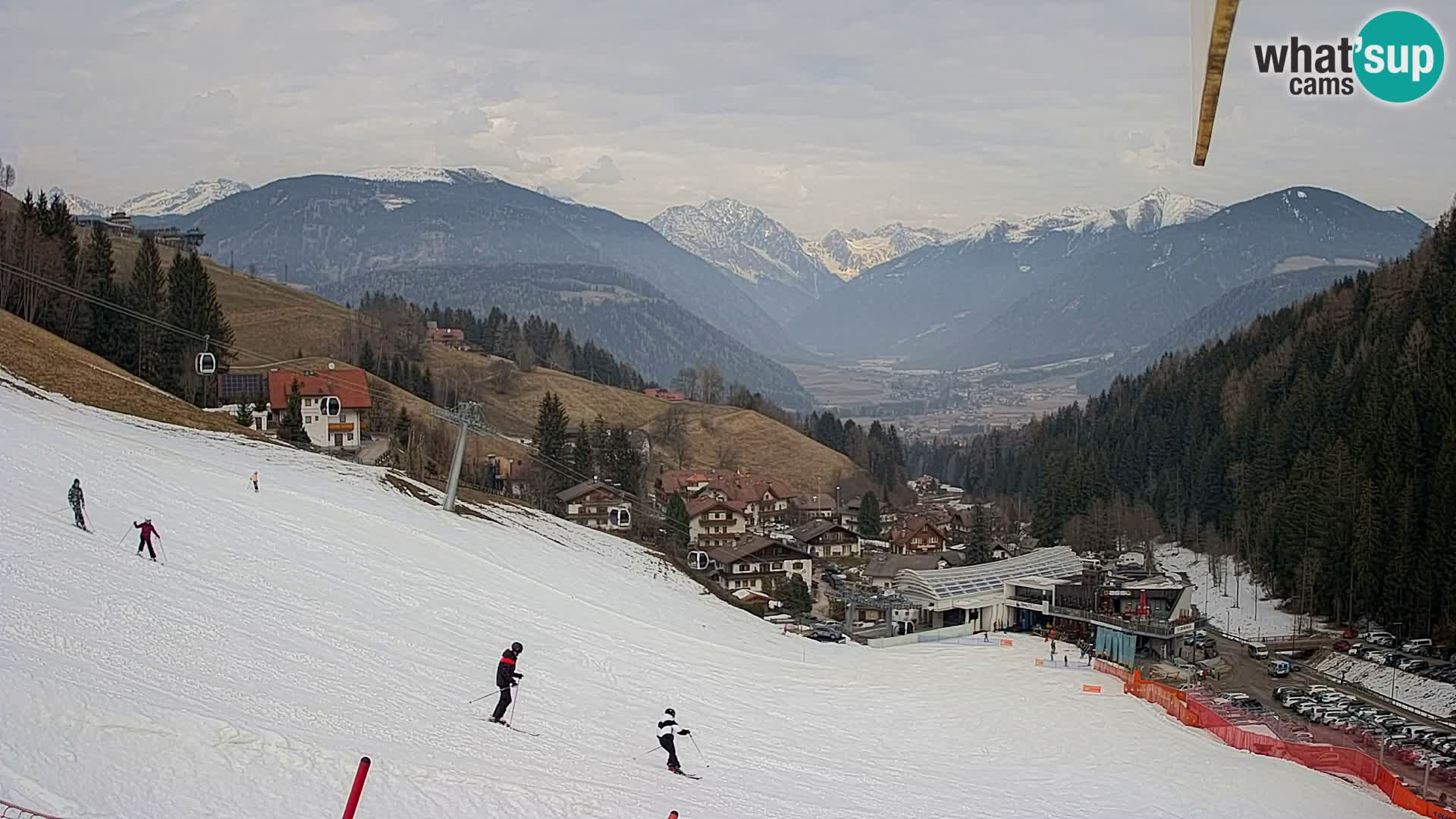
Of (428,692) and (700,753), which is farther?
(700,753)

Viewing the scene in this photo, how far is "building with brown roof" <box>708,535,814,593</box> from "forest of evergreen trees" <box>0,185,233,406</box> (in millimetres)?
33298

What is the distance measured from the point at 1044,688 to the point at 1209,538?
63.5 meters

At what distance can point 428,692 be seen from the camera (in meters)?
19.8

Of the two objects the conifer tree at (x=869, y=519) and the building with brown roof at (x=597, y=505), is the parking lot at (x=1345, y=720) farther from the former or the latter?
the conifer tree at (x=869, y=519)

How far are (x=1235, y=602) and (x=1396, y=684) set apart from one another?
2473 cm

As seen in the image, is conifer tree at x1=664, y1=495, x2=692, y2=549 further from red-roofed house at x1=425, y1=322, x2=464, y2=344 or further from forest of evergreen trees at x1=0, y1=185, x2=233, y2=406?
red-roofed house at x1=425, y1=322, x2=464, y2=344

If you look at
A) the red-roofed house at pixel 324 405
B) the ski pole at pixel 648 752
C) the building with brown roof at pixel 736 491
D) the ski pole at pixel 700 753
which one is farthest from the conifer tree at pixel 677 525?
the ski pole at pixel 648 752

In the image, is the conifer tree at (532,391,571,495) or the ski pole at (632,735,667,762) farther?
the conifer tree at (532,391,571,495)

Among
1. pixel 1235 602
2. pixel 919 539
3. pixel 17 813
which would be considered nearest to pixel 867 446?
pixel 919 539

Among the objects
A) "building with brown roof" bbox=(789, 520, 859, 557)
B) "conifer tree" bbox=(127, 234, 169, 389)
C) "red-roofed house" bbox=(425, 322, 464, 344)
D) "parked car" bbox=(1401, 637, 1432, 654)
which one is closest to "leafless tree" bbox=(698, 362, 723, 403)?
"red-roofed house" bbox=(425, 322, 464, 344)

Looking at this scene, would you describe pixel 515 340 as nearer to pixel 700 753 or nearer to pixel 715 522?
pixel 715 522

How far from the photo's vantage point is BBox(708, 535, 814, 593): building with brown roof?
74.4 meters

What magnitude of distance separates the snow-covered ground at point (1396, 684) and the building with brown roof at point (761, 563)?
3267 centimetres

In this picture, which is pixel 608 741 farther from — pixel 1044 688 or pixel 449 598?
pixel 1044 688
